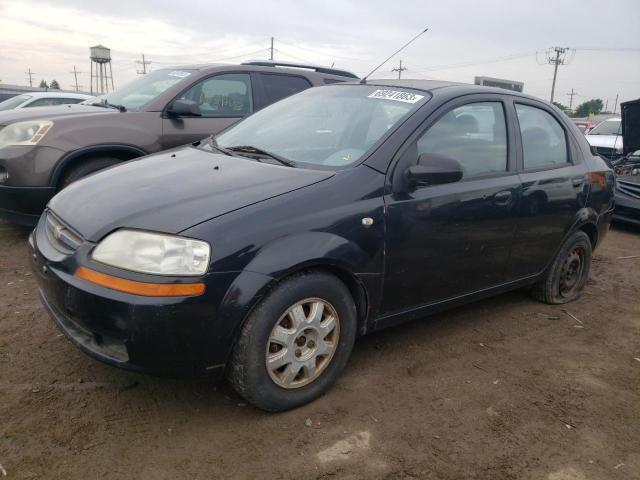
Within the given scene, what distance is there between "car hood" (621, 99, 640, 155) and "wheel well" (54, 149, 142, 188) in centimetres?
655

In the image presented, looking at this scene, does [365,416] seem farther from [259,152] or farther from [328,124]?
[328,124]

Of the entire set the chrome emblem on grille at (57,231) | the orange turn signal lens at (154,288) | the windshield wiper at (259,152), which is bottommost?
the orange turn signal lens at (154,288)

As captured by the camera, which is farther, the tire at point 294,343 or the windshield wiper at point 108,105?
the windshield wiper at point 108,105

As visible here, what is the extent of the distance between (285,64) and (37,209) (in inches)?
133

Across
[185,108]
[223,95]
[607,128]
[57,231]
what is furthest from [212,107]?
[607,128]

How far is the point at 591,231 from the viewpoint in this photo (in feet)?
14.8

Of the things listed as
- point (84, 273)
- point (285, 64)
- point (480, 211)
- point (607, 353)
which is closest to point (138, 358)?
point (84, 273)

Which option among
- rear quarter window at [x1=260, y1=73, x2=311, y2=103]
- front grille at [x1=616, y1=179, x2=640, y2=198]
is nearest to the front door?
rear quarter window at [x1=260, y1=73, x2=311, y2=103]

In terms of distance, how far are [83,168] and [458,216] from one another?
11.4 feet

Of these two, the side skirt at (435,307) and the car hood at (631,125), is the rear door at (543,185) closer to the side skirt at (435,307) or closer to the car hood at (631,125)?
the side skirt at (435,307)

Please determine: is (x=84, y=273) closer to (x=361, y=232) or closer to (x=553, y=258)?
(x=361, y=232)

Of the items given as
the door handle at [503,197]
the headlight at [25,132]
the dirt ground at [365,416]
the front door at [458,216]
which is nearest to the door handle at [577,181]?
the front door at [458,216]

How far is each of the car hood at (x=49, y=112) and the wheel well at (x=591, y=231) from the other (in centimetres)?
439

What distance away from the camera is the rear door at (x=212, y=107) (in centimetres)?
534
